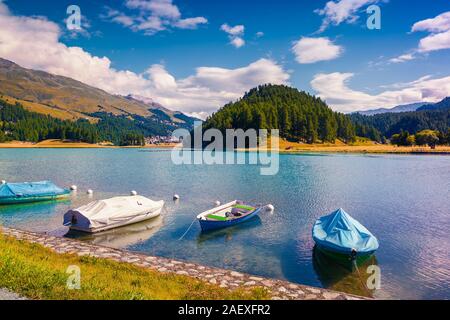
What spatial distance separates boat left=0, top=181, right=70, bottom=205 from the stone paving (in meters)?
19.7

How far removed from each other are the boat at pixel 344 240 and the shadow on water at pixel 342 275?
1.64ft

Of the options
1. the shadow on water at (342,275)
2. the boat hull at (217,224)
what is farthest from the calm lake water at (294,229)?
the boat hull at (217,224)

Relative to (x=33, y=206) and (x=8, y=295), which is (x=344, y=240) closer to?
(x=8, y=295)

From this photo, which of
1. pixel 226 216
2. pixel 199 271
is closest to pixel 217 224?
pixel 226 216

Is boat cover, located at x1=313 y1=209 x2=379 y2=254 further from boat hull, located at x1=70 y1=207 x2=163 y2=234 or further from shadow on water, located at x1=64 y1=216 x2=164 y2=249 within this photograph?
boat hull, located at x1=70 y1=207 x2=163 y2=234

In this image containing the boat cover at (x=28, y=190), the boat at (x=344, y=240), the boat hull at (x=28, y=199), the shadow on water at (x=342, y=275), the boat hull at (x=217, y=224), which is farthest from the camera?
the boat cover at (x=28, y=190)

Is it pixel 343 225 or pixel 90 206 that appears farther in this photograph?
pixel 90 206

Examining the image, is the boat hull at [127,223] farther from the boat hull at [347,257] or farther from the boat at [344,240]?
the boat hull at [347,257]

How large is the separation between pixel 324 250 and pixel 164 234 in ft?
49.2

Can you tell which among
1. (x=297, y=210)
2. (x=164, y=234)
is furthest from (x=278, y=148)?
(x=164, y=234)

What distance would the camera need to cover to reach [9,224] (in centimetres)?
3375

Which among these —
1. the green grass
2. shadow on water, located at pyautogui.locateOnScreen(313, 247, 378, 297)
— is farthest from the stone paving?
shadow on water, located at pyautogui.locateOnScreen(313, 247, 378, 297)

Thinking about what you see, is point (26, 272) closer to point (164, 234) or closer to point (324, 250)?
point (164, 234)

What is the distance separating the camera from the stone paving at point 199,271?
16.7m
